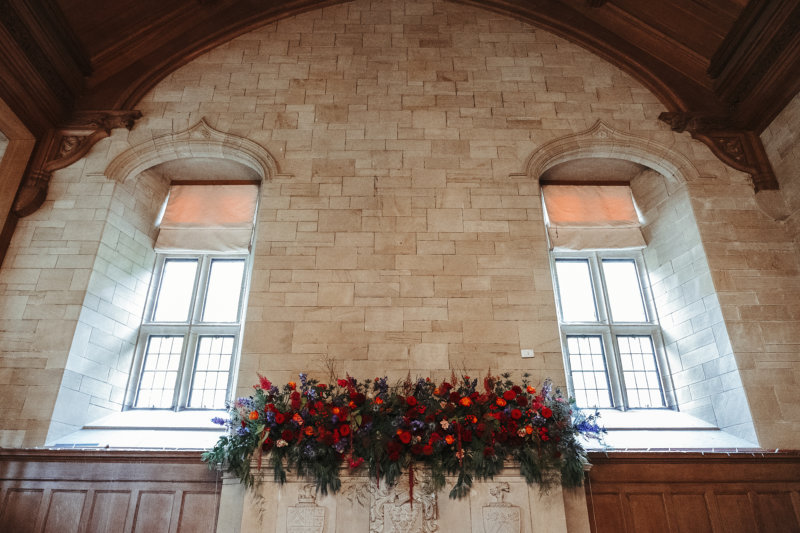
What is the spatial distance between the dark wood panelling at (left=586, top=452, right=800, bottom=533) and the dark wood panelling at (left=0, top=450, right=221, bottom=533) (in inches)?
148

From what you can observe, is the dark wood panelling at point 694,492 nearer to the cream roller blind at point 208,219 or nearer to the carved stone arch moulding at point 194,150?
the cream roller blind at point 208,219

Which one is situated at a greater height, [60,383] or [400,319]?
[400,319]

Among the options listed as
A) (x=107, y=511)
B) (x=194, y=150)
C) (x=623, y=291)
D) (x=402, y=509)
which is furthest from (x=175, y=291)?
(x=623, y=291)

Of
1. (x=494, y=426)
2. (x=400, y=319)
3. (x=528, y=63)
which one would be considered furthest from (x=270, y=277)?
(x=528, y=63)

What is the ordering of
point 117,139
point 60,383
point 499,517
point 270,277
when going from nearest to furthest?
point 499,517, point 60,383, point 270,277, point 117,139

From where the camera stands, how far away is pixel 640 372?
6.99 metres

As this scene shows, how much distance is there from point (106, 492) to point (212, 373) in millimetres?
1859

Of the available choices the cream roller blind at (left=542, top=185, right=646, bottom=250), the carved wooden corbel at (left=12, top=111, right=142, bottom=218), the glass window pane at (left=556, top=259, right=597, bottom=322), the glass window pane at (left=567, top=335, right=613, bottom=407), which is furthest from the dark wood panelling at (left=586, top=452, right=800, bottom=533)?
the carved wooden corbel at (left=12, top=111, right=142, bottom=218)

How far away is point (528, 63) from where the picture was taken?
812 cm

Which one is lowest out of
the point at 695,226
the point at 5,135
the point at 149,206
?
the point at 695,226

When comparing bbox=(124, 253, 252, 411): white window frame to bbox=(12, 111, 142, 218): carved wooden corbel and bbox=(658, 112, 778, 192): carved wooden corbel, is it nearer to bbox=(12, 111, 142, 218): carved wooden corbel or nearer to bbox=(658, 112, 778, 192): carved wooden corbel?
bbox=(12, 111, 142, 218): carved wooden corbel

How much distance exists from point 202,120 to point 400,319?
3.96 m

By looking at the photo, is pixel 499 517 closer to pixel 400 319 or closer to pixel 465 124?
pixel 400 319

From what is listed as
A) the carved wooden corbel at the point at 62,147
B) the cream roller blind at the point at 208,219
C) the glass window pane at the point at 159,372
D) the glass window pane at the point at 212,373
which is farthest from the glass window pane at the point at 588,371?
the carved wooden corbel at the point at 62,147
